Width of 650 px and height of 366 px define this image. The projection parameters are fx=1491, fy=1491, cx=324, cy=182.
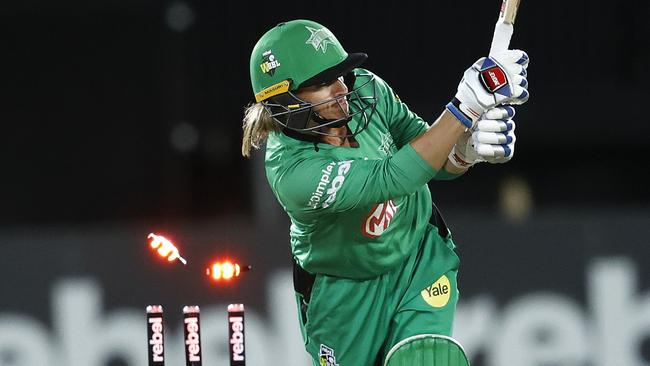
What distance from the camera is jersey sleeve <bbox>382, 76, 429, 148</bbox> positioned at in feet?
13.8

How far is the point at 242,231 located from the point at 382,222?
6.15 feet

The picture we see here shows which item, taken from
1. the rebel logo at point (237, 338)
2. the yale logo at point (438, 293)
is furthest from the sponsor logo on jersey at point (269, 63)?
the rebel logo at point (237, 338)

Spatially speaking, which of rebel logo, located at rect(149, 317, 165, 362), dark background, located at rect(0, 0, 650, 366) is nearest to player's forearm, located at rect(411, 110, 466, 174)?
rebel logo, located at rect(149, 317, 165, 362)

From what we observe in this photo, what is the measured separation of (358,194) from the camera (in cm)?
374

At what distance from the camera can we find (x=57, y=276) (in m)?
5.85

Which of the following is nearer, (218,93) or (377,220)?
(377,220)

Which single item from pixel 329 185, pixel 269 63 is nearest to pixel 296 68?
pixel 269 63

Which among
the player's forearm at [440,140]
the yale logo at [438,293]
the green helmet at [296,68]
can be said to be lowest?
the yale logo at [438,293]

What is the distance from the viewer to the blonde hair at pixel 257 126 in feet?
13.1

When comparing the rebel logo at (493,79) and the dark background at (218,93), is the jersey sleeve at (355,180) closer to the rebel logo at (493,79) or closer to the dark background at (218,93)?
the rebel logo at (493,79)

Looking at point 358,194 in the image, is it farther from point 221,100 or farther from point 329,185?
point 221,100

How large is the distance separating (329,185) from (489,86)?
1.54 feet

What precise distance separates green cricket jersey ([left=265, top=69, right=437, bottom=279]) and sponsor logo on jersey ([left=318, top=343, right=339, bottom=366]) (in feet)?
0.74

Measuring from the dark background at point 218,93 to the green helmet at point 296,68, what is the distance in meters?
3.72
